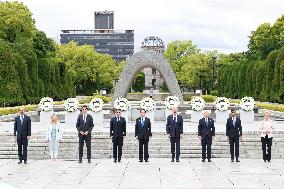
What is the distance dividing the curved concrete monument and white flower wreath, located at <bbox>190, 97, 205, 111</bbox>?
4.76 m

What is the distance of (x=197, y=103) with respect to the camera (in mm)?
28891

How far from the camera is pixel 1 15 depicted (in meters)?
55.2

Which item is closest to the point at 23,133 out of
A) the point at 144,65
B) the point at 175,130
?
the point at 175,130

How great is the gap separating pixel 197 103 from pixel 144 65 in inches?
297

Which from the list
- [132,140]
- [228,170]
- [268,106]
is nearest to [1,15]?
[268,106]

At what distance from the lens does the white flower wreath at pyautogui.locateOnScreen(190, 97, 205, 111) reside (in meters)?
28.7

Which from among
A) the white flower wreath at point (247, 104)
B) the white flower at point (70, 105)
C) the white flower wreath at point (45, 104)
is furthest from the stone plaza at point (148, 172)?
the white flower wreath at point (247, 104)

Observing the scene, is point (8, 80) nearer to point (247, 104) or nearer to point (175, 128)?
point (247, 104)

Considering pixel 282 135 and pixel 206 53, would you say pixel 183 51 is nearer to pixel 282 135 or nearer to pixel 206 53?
pixel 206 53

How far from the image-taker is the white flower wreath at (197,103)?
2872cm

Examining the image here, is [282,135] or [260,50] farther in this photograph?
[260,50]

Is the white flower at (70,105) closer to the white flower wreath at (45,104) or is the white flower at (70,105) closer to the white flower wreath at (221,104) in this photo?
the white flower wreath at (45,104)

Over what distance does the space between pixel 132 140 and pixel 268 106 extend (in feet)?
72.7

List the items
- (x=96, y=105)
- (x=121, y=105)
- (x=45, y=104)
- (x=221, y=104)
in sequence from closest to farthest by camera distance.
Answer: (x=121, y=105), (x=96, y=105), (x=221, y=104), (x=45, y=104)
